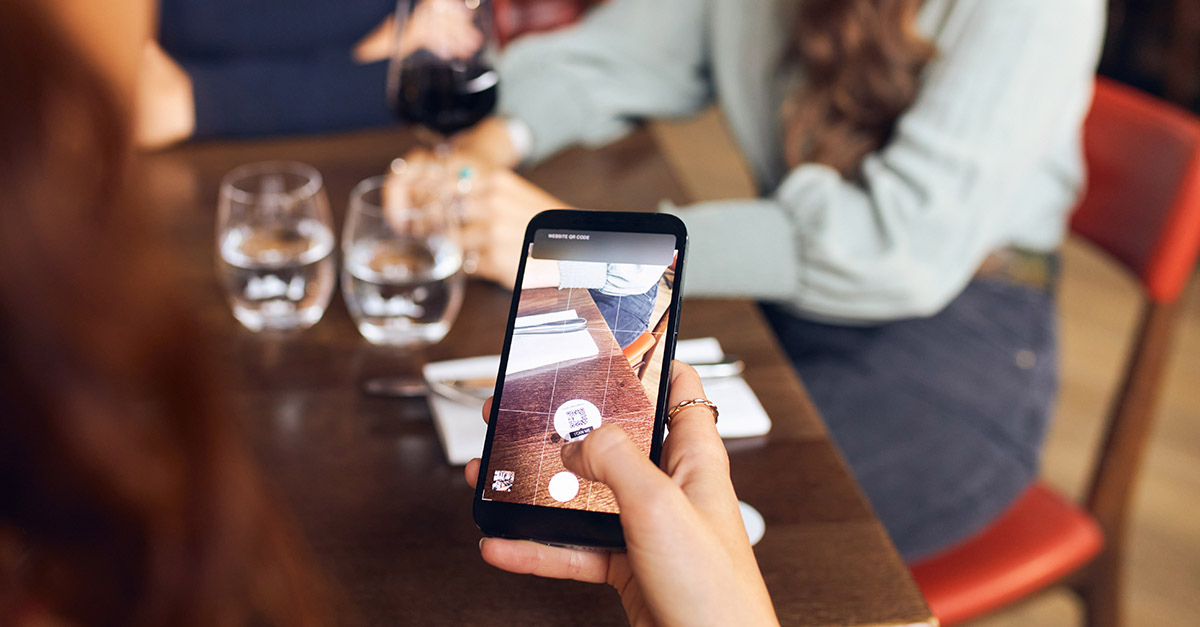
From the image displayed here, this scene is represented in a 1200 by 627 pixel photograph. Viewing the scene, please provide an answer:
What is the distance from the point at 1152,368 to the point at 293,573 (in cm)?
106

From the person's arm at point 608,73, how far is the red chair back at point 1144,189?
1.80ft

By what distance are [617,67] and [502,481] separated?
943 millimetres

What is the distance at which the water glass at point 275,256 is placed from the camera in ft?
2.57

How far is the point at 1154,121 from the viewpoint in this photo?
103 cm

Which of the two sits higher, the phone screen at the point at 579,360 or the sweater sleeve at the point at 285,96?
the phone screen at the point at 579,360

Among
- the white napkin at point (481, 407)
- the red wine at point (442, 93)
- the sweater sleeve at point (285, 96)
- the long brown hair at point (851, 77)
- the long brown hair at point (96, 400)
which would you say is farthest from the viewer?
the sweater sleeve at point (285, 96)

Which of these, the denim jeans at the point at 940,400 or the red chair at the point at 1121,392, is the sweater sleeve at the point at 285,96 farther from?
the red chair at the point at 1121,392

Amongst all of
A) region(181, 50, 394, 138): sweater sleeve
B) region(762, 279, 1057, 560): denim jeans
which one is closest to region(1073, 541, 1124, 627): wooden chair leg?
region(762, 279, 1057, 560): denim jeans

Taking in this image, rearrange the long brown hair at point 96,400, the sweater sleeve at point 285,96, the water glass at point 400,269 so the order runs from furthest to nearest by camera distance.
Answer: the sweater sleeve at point 285,96 → the water glass at point 400,269 → the long brown hair at point 96,400

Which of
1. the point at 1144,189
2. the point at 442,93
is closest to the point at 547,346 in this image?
the point at 442,93

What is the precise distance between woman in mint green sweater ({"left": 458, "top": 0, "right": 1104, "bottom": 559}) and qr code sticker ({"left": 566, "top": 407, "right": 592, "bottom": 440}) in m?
0.35

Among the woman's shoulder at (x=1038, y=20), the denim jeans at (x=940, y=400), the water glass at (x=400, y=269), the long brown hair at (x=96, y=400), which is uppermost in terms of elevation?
the long brown hair at (x=96, y=400)

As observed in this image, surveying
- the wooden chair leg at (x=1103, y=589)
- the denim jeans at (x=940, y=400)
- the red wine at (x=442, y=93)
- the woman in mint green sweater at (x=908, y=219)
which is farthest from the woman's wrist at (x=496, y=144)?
the wooden chair leg at (x=1103, y=589)

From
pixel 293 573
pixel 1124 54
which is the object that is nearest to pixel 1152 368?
pixel 293 573
